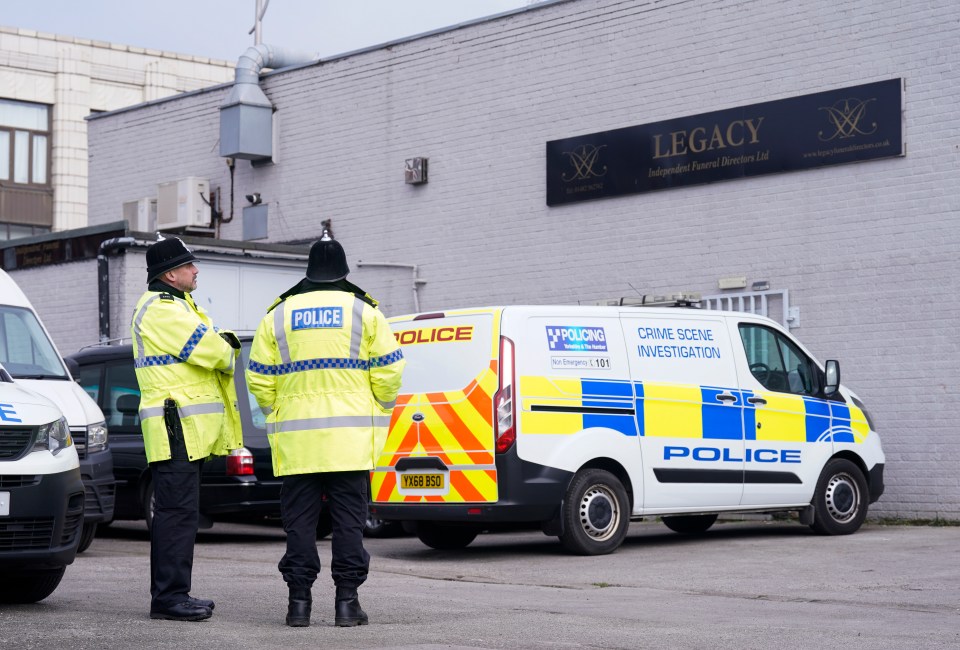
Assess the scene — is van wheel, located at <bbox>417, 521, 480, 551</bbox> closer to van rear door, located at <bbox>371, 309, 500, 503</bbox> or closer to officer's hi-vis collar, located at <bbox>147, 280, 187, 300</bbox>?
van rear door, located at <bbox>371, 309, 500, 503</bbox>

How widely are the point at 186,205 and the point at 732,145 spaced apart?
383 inches

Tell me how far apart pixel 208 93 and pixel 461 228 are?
6067 millimetres

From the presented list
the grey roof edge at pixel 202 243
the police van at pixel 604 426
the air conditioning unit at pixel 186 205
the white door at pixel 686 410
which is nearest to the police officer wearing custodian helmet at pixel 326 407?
the police van at pixel 604 426

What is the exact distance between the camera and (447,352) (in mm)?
11781

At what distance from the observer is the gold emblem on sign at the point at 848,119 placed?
15.7 m

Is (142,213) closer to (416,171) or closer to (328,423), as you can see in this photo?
(416,171)

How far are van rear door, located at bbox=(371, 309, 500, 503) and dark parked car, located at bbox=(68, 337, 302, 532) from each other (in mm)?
1170

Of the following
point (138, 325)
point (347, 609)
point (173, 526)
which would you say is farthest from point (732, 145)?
point (173, 526)

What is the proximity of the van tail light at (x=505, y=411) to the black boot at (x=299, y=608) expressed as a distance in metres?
4.23

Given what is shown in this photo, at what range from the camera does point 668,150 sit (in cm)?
1753

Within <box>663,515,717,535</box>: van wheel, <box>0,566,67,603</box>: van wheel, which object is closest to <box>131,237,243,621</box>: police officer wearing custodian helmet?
<box>0,566,67,603</box>: van wheel

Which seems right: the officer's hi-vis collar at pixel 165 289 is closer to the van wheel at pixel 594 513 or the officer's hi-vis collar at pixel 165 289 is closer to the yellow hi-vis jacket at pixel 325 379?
the yellow hi-vis jacket at pixel 325 379

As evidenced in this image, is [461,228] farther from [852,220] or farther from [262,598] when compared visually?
[262,598]

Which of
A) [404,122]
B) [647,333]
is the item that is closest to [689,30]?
[404,122]
